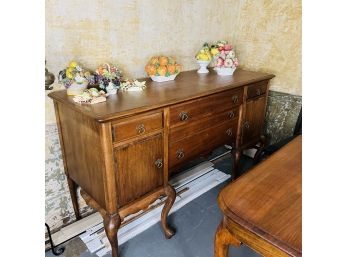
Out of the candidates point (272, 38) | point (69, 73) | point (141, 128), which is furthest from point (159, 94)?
point (272, 38)

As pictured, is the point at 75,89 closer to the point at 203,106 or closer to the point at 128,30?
the point at 128,30

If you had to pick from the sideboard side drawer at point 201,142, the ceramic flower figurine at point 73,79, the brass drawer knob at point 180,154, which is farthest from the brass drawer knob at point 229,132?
the ceramic flower figurine at point 73,79

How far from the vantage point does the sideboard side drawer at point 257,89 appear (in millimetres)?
2293

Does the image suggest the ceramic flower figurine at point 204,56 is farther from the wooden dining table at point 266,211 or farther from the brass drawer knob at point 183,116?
the wooden dining table at point 266,211

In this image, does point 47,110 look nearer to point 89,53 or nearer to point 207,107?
point 89,53

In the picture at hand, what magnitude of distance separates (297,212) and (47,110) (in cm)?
163

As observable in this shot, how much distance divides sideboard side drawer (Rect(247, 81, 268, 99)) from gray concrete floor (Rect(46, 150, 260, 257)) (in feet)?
3.52

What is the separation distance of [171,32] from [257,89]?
0.93 metres

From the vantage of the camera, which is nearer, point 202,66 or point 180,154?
point 180,154

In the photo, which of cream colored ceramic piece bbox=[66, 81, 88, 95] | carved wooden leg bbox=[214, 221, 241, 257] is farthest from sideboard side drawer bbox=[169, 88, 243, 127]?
carved wooden leg bbox=[214, 221, 241, 257]

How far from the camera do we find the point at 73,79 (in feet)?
5.38
